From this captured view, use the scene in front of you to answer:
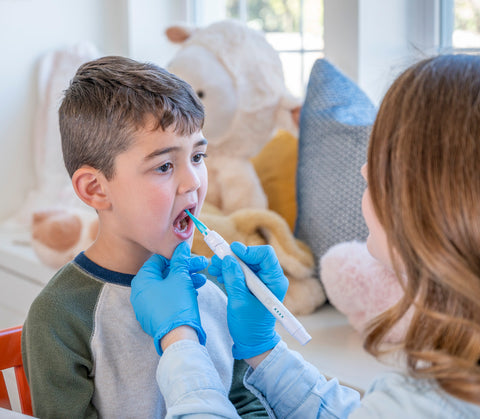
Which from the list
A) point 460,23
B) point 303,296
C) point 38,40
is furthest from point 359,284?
point 38,40

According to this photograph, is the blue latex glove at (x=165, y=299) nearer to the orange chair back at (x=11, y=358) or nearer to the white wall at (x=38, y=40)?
the orange chair back at (x=11, y=358)

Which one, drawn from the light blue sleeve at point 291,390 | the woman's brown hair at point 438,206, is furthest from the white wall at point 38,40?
the woman's brown hair at point 438,206

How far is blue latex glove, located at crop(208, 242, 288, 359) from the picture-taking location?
85 cm

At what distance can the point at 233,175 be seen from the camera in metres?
1.72

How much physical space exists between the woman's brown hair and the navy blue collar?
421 millimetres

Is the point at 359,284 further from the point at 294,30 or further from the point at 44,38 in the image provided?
the point at 44,38

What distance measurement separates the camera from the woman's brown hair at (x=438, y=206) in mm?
606

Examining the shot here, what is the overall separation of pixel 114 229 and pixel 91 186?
8 cm

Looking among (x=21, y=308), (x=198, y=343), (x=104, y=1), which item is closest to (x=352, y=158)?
(x=198, y=343)

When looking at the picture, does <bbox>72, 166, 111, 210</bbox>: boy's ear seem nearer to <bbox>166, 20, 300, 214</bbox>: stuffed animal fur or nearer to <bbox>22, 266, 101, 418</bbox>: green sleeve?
<bbox>22, 266, 101, 418</bbox>: green sleeve

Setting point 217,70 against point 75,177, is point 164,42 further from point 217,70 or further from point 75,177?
point 75,177

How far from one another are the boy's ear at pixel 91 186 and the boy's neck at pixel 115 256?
62 millimetres

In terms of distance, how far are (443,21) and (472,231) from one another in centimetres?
129

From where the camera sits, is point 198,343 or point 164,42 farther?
point 164,42
